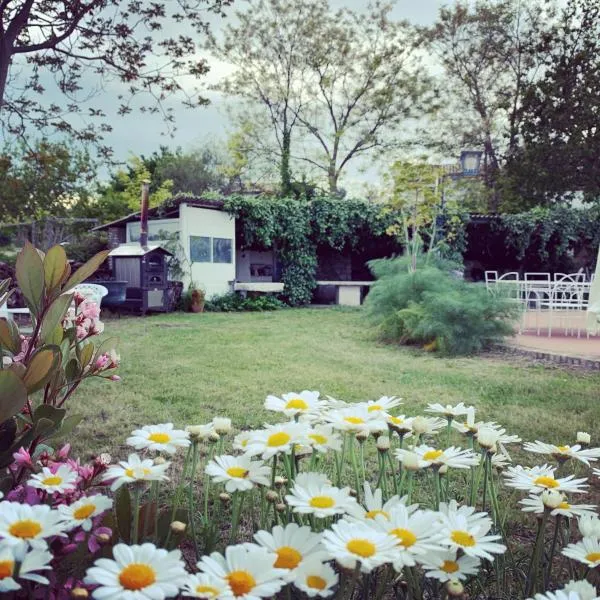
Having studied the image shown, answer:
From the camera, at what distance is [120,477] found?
2.78 feet

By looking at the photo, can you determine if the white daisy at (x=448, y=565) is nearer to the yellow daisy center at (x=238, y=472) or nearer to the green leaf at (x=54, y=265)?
the yellow daisy center at (x=238, y=472)

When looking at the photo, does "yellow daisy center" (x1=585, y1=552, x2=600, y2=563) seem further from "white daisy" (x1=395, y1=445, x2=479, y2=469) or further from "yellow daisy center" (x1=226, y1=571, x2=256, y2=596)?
"yellow daisy center" (x1=226, y1=571, x2=256, y2=596)

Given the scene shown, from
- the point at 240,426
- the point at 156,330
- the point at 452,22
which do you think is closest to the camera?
the point at 240,426

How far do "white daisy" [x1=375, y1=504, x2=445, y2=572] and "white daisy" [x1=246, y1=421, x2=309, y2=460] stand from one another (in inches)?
7.7

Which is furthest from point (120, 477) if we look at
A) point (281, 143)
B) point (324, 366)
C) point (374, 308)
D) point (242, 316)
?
point (281, 143)

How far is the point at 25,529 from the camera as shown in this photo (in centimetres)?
66

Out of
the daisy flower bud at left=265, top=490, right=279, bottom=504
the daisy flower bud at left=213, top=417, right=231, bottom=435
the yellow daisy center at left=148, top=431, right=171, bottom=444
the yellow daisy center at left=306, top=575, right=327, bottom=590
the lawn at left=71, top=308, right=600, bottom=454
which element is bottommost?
the lawn at left=71, top=308, right=600, bottom=454

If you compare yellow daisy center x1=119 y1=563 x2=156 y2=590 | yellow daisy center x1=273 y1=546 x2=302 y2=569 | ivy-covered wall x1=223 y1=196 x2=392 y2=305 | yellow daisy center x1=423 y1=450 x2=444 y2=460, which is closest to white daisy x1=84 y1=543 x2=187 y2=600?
yellow daisy center x1=119 y1=563 x2=156 y2=590

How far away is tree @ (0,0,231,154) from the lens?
4.63 metres

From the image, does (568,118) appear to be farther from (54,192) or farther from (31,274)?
(31,274)

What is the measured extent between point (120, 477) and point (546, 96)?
17.0 m

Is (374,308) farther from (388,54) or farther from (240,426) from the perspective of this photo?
(388,54)

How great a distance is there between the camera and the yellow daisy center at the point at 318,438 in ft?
3.09

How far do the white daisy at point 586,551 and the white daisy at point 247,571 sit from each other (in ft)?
1.36
